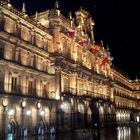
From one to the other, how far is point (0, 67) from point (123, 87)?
251 feet

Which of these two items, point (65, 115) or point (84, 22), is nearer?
point (65, 115)

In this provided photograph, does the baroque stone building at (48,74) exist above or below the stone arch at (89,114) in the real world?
above

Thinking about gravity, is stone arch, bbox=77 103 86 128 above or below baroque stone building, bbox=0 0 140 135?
below

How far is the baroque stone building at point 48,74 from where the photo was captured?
4016 centimetres

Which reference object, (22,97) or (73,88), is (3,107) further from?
(73,88)

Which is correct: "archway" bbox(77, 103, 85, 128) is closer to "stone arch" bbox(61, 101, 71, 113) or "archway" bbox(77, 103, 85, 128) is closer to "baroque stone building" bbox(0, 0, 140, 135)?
"baroque stone building" bbox(0, 0, 140, 135)

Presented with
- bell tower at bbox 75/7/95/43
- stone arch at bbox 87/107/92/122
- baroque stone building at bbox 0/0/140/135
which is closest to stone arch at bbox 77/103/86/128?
baroque stone building at bbox 0/0/140/135

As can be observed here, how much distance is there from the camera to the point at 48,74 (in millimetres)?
49688

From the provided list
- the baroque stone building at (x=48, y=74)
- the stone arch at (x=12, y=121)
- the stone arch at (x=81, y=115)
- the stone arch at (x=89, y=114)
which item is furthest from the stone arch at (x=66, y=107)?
the stone arch at (x=12, y=121)

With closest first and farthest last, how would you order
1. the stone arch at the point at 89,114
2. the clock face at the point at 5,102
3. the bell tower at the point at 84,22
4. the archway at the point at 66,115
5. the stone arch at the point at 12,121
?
the clock face at the point at 5,102
the stone arch at the point at 12,121
the archway at the point at 66,115
the stone arch at the point at 89,114
the bell tower at the point at 84,22

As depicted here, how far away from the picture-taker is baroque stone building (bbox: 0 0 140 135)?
40156 mm

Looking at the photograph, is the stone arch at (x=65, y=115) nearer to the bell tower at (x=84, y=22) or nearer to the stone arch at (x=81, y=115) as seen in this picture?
the stone arch at (x=81, y=115)

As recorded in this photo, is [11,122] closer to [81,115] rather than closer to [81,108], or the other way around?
[81,115]

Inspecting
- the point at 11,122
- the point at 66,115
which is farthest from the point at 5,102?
the point at 66,115
